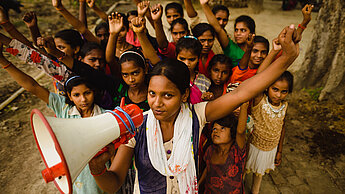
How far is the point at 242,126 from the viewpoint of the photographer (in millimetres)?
1947

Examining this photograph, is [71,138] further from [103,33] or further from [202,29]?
[103,33]

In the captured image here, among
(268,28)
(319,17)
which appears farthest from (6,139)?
(268,28)

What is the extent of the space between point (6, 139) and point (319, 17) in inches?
240

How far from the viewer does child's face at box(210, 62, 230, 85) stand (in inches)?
103

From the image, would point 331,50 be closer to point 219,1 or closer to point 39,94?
point 39,94

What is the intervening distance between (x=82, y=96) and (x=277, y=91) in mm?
1970

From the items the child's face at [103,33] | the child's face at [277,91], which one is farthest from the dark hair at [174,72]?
the child's face at [103,33]

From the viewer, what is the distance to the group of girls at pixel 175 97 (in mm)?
1438

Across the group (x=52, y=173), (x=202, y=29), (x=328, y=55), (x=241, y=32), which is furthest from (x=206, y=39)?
(x=328, y=55)

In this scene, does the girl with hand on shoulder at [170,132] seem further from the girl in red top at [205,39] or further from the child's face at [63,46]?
the child's face at [63,46]

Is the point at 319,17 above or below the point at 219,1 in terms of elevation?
below

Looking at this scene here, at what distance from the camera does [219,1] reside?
918cm

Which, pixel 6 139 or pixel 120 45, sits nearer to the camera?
pixel 120 45

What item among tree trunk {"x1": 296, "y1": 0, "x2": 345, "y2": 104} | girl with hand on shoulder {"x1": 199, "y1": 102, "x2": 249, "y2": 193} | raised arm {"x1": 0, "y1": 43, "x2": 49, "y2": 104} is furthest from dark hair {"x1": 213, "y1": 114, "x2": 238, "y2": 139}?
tree trunk {"x1": 296, "y1": 0, "x2": 345, "y2": 104}
